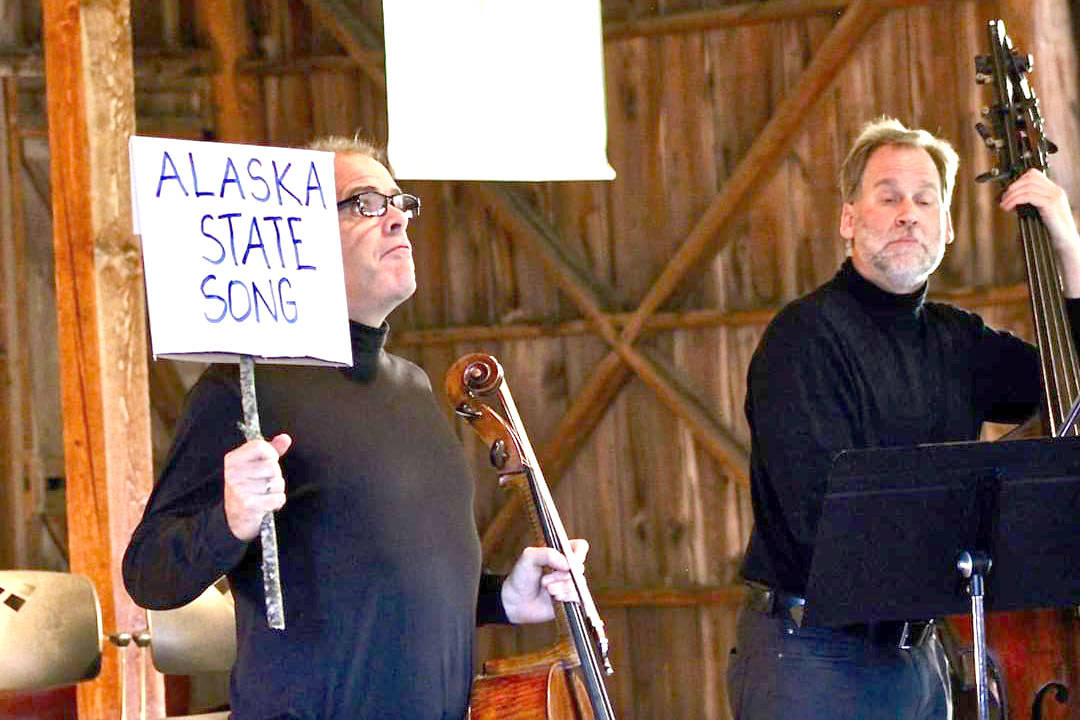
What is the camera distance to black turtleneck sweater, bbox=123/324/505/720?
2.58 m

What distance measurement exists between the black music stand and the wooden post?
2.95 m

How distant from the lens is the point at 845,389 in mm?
3416

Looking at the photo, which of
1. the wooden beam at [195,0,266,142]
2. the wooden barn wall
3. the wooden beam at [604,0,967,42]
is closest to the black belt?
the wooden barn wall

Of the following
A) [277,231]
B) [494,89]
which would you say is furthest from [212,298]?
[494,89]

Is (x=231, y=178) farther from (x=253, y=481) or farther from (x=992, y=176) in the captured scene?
(x=992, y=176)

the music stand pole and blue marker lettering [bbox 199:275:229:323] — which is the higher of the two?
blue marker lettering [bbox 199:275:229:323]

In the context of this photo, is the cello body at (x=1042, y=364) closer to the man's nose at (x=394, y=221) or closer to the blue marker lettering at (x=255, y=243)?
the man's nose at (x=394, y=221)

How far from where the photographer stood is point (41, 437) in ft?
28.2

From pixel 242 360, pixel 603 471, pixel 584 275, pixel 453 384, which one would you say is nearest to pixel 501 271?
pixel 584 275

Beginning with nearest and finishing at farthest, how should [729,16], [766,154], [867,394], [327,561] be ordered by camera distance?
[327,561] < [867,394] < [766,154] < [729,16]

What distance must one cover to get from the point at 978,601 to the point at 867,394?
0.59m

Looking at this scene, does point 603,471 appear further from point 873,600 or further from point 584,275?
point 873,600

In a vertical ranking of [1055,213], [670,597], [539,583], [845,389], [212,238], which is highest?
[1055,213]

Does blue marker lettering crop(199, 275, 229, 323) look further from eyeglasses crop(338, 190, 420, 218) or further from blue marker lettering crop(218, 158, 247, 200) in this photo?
eyeglasses crop(338, 190, 420, 218)
